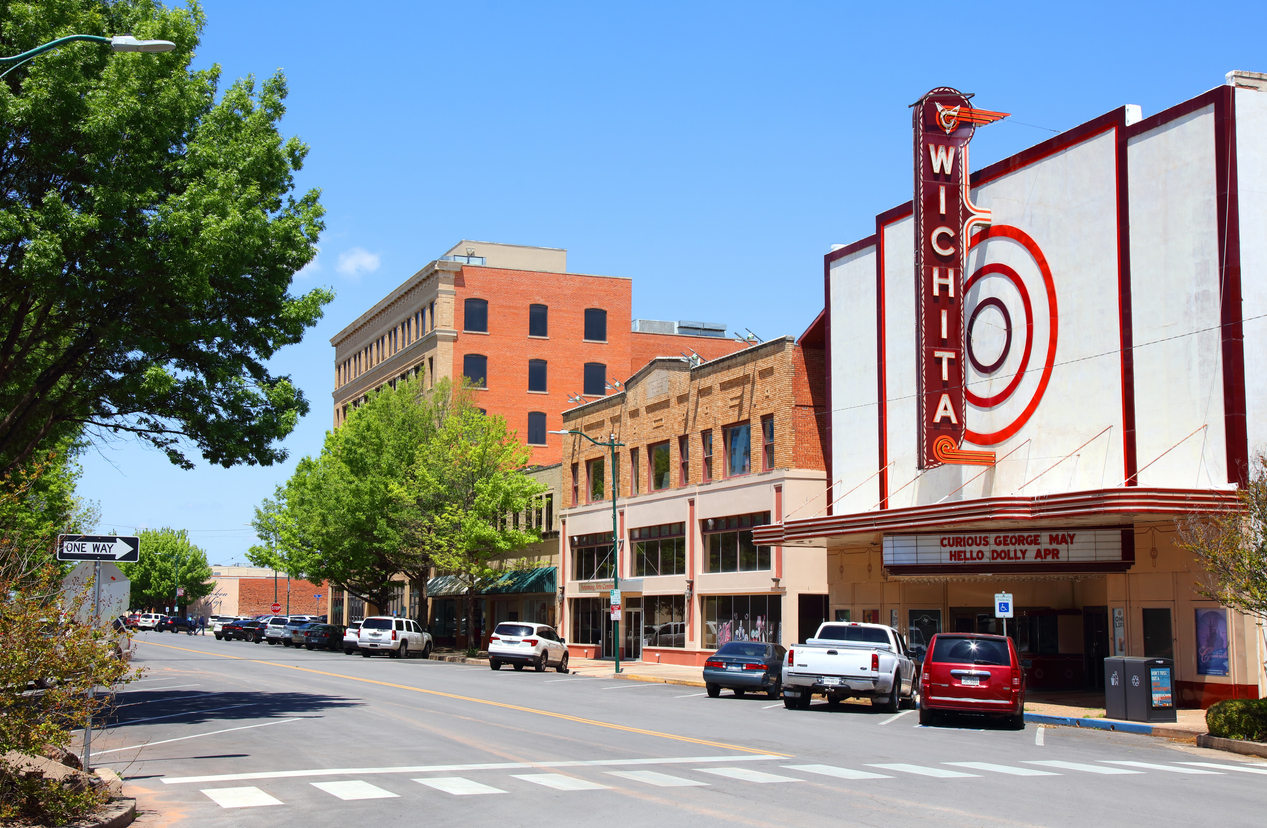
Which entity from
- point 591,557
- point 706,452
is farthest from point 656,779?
point 591,557

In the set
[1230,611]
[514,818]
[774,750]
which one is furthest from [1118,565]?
[514,818]

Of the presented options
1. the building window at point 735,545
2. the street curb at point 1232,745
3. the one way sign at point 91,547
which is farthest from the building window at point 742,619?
the one way sign at point 91,547

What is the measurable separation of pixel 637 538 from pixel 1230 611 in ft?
91.1

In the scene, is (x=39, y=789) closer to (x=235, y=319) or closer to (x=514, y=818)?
(x=514, y=818)

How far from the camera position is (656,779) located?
1382 centimetres

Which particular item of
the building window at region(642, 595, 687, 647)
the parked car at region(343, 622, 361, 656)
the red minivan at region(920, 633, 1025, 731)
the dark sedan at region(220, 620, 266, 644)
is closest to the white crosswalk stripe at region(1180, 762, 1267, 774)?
the red minivan at region(920, 633, 1025, 731)

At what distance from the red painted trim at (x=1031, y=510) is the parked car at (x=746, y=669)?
13.7 feet

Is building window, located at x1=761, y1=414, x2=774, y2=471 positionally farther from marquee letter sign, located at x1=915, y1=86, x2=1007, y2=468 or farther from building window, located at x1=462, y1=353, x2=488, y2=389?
building window, located at x1=462, y1=353, x2=488, y2=389

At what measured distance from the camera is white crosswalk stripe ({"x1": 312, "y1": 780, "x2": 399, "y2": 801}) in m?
12.5

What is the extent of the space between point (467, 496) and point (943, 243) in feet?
98.2

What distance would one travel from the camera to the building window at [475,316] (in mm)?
71750

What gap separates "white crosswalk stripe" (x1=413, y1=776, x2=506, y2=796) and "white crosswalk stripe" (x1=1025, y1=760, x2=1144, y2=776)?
7538 millimetres

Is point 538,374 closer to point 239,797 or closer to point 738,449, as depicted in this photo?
point 738,449

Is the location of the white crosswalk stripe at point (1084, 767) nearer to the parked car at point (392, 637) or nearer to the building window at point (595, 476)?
the building window at point (595, 476)
